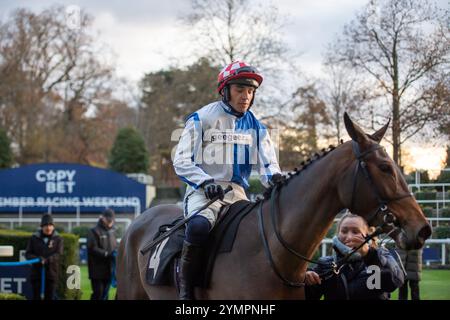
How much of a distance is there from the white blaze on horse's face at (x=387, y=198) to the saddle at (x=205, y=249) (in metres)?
0.87

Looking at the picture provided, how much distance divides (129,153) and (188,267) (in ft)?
93.9

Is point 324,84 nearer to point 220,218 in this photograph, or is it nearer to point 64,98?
point 220,218

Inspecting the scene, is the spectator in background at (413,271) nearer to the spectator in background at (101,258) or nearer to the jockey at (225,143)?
the jockey at (225,143)

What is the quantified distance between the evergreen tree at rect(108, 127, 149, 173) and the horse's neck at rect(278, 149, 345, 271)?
94.6ft

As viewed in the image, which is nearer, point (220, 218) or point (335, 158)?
point (335, 158)

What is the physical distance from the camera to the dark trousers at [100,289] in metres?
10.2

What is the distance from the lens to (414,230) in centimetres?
358

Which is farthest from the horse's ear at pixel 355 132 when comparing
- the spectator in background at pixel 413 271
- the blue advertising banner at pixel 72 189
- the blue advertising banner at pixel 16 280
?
the blue advertising banner at pixel 72 189

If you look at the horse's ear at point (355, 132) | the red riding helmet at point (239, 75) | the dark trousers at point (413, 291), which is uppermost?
the red riding helmet at point (239, 75)

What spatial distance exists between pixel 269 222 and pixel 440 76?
3.23 m

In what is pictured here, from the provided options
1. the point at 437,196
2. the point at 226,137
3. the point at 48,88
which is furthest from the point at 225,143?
the point at 48,88

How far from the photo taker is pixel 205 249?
14.4ft
